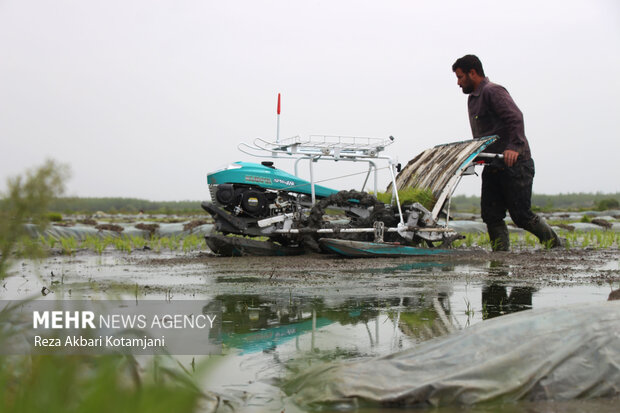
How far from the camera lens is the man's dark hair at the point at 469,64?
8555 mm

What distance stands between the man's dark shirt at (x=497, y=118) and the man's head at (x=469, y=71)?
0.10m

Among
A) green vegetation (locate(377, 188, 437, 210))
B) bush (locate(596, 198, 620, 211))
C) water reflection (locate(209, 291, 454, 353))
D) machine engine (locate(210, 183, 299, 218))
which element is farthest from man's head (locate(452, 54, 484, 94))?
bush (locate(596, 198, 620, 211))

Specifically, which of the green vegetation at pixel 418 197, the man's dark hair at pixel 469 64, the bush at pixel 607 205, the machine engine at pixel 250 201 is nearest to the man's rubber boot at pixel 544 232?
the green vegetation at pixel 418 197

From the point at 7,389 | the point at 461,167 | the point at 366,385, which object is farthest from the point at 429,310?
the point at 461,167

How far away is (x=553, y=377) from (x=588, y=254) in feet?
24.2

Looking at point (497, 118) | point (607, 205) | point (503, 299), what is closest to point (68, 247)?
point (497, 118)

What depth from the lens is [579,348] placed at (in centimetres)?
236

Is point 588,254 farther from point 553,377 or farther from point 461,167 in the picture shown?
point 553,377

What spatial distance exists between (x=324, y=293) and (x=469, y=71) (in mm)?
5093

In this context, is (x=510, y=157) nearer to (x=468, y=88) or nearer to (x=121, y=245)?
(x=468, y=88)

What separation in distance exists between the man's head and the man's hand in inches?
44.9

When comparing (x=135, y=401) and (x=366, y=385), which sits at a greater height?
(x=135, y=401)

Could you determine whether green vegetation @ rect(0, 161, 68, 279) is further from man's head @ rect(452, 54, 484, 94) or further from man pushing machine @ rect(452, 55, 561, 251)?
man's head @ rect(452, 54, 484, 94)

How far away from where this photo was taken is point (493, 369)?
223 centimetres
